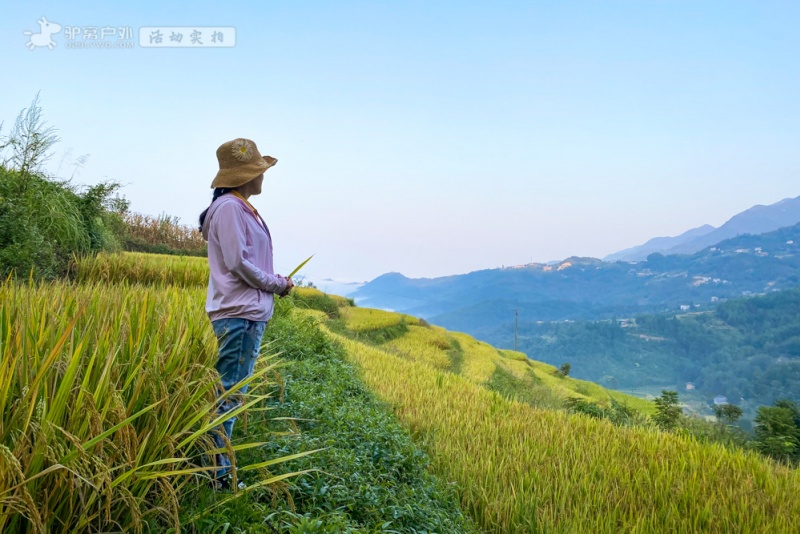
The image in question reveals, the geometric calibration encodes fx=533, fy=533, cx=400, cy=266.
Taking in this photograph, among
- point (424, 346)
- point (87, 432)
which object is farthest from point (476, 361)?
point (87, 432)

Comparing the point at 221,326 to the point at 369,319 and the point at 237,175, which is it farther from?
the point at 369,319

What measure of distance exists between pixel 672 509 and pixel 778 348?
370 feet

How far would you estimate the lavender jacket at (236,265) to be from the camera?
285cm

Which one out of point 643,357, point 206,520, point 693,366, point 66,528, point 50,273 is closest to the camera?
point 66,528

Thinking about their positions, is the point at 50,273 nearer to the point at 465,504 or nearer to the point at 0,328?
the point at 0,328

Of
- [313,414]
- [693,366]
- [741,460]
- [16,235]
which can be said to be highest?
[16,235]

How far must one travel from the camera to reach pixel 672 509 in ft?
12.9

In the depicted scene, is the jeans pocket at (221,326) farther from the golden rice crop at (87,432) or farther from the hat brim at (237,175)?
the hat brim at (237,175)

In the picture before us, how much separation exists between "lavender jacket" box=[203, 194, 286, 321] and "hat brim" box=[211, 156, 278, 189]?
0.13 m

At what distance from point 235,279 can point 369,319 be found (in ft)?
53.8

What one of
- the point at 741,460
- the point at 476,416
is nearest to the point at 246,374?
the point at 476,416

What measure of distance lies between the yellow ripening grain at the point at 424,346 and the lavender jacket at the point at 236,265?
11.3 meters

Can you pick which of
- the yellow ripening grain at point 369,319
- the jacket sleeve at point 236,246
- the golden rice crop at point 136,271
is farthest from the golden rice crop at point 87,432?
the yellow ripening grain at point 369,319

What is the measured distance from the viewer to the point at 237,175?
10.1 ft
